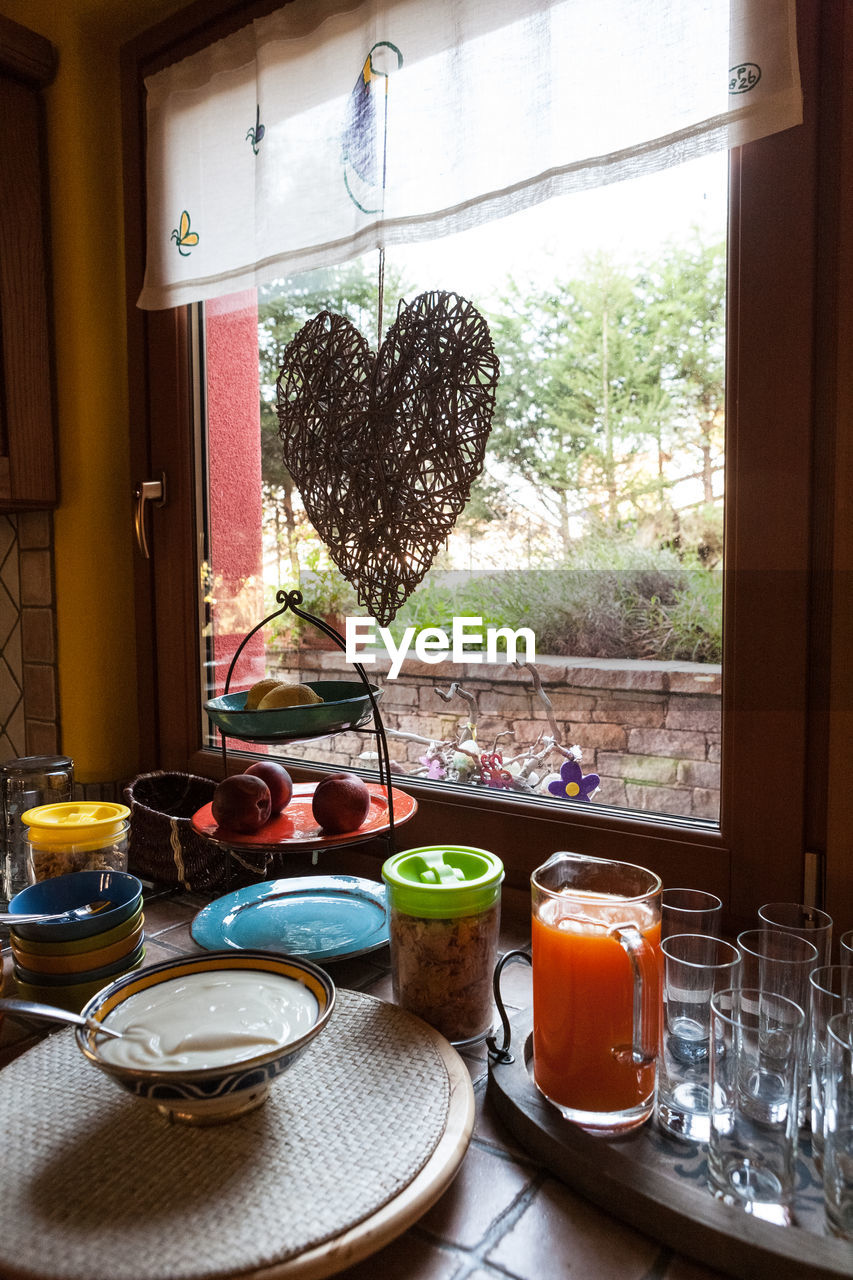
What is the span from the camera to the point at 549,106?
0.95 m

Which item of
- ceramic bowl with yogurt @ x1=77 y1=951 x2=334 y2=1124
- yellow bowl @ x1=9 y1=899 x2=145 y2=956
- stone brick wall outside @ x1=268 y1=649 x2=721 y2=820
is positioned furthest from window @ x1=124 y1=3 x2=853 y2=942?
yellow bowl @ x1=9 y1=899 x2=145 y2=956

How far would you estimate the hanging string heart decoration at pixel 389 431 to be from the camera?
3.51 feet

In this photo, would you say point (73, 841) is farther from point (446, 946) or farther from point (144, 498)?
point (144, 498)

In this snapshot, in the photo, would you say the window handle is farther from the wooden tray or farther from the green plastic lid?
the wooden tray

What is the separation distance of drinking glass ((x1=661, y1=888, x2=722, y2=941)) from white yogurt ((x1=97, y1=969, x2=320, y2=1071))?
12.8 inches

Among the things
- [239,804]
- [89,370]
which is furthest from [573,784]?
A: [89,370]

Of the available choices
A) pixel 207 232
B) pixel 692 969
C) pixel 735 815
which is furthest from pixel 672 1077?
pixel 207 232

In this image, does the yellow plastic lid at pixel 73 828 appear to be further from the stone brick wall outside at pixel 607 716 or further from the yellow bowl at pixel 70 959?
the stone brick wall outside at pixel 607 716

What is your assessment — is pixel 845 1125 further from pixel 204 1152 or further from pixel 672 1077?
pixel 204 1152

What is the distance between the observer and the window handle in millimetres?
1438

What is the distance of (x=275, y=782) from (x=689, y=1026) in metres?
0.55

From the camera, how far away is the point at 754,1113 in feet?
1.88

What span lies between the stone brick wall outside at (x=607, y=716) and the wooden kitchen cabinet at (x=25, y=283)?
25.9 inches

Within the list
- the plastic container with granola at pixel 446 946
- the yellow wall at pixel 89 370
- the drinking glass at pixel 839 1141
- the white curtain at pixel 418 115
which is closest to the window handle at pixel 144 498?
the yellow wall at pixel 89 370
